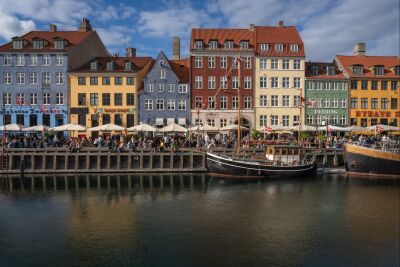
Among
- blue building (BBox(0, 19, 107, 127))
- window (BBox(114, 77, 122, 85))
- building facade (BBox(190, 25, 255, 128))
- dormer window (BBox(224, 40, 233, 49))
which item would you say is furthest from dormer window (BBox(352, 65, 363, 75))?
blue building (BBox(0, 19, 107, 127))

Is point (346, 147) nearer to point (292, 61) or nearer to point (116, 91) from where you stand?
point (292, 61)

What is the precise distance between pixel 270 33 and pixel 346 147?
25919 millimetres

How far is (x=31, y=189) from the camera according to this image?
32.4m

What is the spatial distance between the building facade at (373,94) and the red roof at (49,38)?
4010 centimetres

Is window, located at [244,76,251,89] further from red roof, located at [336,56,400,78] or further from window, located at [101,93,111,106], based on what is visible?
window, located at [101,93,111,106]

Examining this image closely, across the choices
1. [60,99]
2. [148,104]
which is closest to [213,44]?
[148,104]

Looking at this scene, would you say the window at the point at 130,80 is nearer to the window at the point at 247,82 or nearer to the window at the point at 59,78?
the window at the point at 59,78

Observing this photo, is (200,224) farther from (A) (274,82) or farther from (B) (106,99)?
(A) (274,82)

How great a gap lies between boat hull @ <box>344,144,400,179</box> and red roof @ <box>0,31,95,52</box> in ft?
134

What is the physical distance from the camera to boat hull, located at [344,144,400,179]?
3794 cm

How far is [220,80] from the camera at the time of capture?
56.5 metres

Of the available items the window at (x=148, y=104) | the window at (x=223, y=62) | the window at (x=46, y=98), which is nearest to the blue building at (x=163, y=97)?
the window at (x=148, y=104)

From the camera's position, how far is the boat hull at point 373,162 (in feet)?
124

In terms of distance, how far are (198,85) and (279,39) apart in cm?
1423
